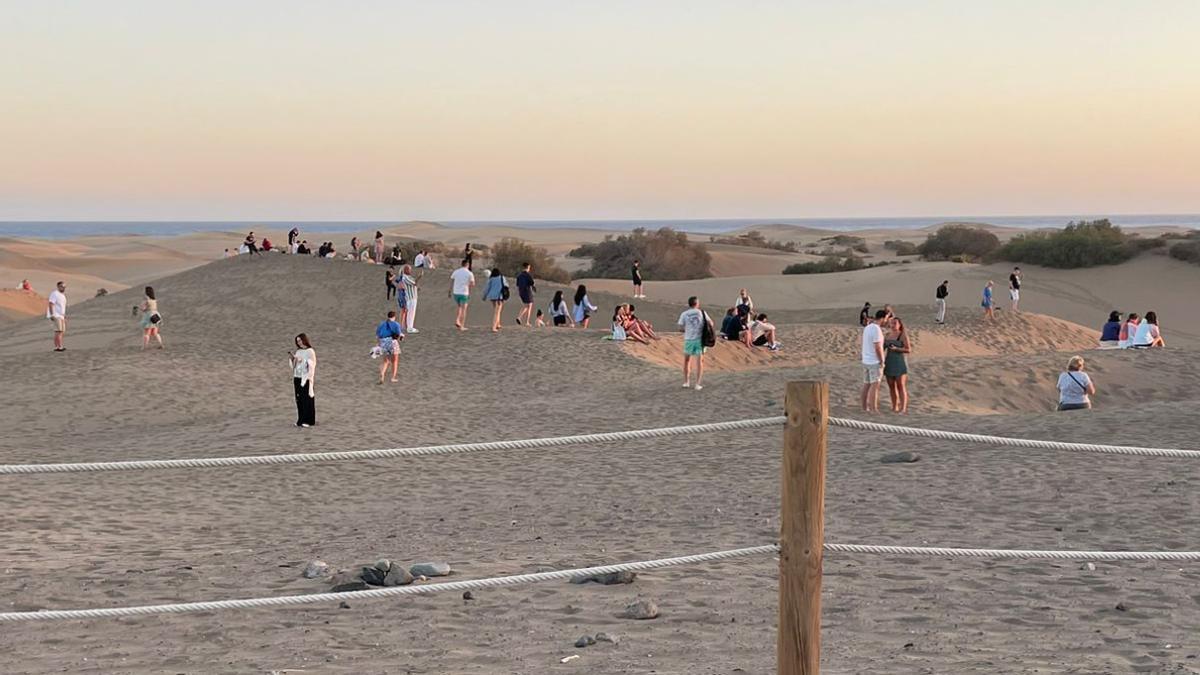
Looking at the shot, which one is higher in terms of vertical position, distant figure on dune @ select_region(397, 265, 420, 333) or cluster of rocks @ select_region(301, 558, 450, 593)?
distant figure on dune @ select_region(397, 265, 420, 333)

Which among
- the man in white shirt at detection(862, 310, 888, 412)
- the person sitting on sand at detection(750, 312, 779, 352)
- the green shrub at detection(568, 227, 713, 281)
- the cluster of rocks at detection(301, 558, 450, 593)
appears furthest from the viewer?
the green shrub at detection(568, 227, 713, 281)

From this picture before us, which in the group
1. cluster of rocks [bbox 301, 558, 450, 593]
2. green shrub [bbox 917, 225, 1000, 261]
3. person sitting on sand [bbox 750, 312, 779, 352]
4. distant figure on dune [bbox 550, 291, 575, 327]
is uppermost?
green shrub [bbox 917, 225, 1000, 261]

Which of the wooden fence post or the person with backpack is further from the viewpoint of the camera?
the person with backpack

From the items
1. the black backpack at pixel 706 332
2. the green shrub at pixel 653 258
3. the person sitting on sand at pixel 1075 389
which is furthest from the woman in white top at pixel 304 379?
the green shrub at pixel 653 258

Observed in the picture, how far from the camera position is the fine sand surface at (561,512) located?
6887mm

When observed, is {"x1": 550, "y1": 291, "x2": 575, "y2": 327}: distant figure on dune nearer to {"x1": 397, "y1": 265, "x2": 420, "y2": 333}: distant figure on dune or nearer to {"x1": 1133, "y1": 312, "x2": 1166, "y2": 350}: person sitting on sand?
{"x1": 397, "y1": 265, "x2": 420, "y2": 333}: distant figure on dune

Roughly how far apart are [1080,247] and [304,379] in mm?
43035

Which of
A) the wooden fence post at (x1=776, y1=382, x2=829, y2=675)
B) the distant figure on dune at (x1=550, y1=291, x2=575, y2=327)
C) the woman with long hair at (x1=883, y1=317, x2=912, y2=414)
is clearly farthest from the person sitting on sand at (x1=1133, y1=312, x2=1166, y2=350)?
the wooden fence post at (x1=776, y1=382, x2=829, y2=675)

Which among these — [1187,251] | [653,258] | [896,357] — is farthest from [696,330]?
[653,258]

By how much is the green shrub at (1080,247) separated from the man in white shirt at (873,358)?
127 ft

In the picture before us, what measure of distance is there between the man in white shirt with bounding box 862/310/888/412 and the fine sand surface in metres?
0.93

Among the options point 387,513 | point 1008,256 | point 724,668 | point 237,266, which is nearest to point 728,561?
point 724,668

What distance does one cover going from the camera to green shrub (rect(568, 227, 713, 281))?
61438 millimetres

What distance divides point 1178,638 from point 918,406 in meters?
12.9
